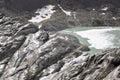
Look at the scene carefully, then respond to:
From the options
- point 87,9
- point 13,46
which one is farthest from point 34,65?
point 87,9

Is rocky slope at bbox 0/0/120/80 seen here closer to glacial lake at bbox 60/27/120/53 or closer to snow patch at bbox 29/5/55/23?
glacial lake at bbox 60/27/120/53

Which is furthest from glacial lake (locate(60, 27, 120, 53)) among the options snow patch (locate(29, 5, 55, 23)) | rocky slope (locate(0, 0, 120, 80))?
snow patch (locate(29, 5, 55, 23))

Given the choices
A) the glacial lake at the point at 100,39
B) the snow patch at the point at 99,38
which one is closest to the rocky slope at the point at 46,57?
the glacial lake at the point at 100,39

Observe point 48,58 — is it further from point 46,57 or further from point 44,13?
point 44,13

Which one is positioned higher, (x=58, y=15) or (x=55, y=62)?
(x=55, y=62)

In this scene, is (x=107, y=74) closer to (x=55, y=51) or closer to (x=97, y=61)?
(x=97, y=61)

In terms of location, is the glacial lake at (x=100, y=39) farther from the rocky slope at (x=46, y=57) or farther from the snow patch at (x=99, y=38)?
the rocky slope at (x=46, y=57)

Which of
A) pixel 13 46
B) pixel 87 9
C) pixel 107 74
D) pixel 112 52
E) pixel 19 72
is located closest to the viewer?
pixel 107 74
